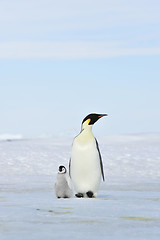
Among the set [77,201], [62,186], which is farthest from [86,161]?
[77,201]

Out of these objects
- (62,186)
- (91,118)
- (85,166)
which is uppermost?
(91,118)

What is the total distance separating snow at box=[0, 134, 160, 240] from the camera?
4627mm

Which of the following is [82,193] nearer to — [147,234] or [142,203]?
[142,203]

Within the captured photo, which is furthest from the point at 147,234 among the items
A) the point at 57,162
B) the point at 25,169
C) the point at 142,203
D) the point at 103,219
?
the point at 57,162

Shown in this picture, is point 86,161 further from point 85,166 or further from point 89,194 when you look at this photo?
point 89,194

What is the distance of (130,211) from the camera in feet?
18.9

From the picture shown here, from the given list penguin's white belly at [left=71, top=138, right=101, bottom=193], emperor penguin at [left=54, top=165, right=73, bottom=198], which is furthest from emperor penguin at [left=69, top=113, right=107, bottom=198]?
emperor penguin at [left=54, top=165, right=73, bottom=198]

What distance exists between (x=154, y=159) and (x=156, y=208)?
20.8ft

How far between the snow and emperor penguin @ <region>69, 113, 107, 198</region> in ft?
0.76

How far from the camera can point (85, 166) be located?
712 cm

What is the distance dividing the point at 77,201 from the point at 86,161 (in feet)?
2.16

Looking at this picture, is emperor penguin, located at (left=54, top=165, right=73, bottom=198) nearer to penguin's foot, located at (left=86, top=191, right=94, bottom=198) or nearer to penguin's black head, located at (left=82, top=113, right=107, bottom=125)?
penguin's foot, located at (left=86, top=191, right=94, bottom=198)

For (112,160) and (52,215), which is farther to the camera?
(112,160)

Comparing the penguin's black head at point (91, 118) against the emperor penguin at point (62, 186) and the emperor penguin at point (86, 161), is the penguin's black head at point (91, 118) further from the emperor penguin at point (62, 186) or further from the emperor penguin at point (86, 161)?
the emperor penguin at point (62, 186)
